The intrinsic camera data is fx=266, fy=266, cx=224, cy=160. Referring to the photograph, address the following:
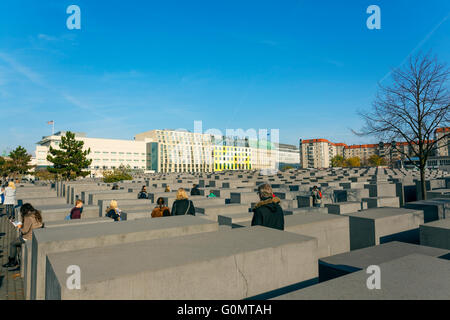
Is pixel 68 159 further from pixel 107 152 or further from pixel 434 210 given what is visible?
pixel 107 152

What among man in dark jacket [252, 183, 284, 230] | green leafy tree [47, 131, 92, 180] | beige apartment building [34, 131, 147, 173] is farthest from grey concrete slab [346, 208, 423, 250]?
beige apartment building [34, 131, 147, 173]

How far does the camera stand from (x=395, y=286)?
2.14m

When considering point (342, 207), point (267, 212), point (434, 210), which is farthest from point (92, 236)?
point (434, 210)

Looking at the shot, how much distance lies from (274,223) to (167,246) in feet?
5.56

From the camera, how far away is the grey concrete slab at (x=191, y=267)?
2154 mm

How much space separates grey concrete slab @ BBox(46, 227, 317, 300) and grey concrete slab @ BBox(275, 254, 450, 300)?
2.12 feet

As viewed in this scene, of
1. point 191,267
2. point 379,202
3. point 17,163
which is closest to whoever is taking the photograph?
point 191,267

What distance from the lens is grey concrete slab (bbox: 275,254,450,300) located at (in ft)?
6.47

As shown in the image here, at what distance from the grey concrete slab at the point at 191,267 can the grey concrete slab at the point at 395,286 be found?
0.64m

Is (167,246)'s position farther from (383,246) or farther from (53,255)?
(383,246)

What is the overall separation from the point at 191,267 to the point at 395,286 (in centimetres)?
169

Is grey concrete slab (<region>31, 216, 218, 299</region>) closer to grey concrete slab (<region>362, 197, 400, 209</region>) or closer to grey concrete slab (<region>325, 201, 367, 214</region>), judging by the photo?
grey concrete slab (<region>325, 201, 367, 214</region>)

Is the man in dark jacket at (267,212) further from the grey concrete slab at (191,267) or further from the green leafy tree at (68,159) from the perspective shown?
the green leafy tree at (68,159)
